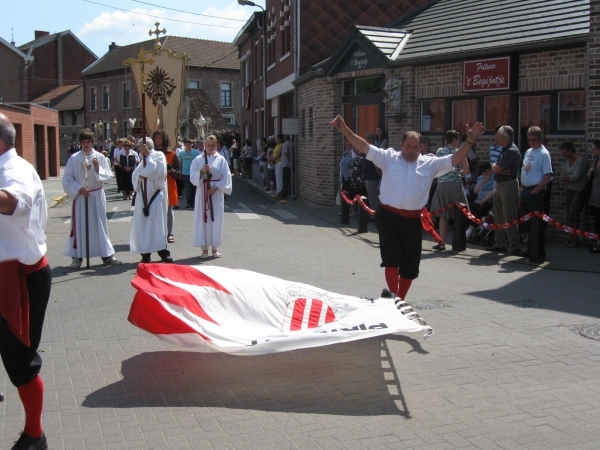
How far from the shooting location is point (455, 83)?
15523mm

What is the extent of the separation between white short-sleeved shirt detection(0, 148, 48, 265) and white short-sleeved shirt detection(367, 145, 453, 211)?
11.9 feet

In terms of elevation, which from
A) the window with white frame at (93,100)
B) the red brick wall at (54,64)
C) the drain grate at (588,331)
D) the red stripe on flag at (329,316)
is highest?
the red brick wall at (54,64)

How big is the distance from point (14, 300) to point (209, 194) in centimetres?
790

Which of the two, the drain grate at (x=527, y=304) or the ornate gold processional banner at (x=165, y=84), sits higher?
the ornate gold processional banner at (x=165, y=84)

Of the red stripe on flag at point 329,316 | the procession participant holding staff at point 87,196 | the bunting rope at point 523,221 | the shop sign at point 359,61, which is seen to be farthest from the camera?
the shop sign at point 359,61

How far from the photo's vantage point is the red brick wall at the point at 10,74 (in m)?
52.0

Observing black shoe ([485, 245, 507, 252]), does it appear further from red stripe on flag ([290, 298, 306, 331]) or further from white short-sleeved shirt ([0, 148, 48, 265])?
white short-sleeved shirt ([0, 148, 48, 265])

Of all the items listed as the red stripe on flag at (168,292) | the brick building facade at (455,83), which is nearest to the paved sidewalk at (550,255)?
the brick building facade at (455,83)

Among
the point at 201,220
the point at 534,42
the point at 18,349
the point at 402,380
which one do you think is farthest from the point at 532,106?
the point at 18,349

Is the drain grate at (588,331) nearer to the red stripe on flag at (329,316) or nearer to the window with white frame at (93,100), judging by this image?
the red stripe on flag at (329,316)

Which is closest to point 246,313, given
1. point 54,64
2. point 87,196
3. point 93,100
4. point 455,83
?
point 87,196

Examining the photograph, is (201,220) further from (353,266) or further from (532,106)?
(532,106)

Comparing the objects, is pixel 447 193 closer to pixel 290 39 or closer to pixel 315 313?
pixel 315 313

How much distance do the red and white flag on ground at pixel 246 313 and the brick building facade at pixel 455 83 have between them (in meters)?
7.70
